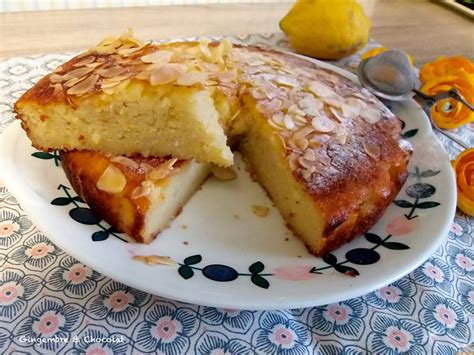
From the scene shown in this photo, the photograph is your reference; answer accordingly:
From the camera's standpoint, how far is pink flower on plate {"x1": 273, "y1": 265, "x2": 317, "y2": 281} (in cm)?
102

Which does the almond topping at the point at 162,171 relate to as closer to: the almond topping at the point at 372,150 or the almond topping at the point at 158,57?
the almond topping at the point at 158,57

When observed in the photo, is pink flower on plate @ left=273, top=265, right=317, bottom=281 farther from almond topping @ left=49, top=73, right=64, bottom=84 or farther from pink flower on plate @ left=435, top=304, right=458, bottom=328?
almond topping @ left=49, top=73, right=64, bottom=84

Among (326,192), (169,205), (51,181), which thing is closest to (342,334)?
(326,192)

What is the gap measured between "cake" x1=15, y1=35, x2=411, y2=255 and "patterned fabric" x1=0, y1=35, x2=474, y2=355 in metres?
0.16

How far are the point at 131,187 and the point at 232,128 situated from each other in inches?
17.8

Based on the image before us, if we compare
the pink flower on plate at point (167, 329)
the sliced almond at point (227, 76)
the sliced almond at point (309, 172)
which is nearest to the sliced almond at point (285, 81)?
the sliced almond at point (227, 76)

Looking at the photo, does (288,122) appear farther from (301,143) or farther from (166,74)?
(166,74)

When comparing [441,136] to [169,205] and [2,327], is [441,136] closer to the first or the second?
[169,205]

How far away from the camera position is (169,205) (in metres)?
1.18

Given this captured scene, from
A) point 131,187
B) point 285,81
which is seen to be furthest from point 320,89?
point 131,187

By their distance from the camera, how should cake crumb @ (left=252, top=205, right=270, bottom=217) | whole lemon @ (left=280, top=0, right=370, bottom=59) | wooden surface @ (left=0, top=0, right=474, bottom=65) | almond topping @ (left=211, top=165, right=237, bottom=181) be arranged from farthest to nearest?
wooden surface @ (left=0, top=0, right=474, bottom=65), whole lemon @ (left=280, top=0, right=370, bottom=59), almond topping @ (left=211, top=165, right=237, bottom=181), cake crumb @ (left=252, top=205, right=270, bottom=217)

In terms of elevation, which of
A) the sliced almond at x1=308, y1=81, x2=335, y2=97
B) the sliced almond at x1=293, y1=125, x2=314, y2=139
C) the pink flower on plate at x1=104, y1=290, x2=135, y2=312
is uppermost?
the sliced almond at x1=308, y1=81, x2=335, y2=97

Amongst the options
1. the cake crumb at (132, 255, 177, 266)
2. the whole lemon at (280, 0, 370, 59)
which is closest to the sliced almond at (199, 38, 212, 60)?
the whole lemon at (280, 0, 370, 59)

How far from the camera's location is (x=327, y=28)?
1.91m
